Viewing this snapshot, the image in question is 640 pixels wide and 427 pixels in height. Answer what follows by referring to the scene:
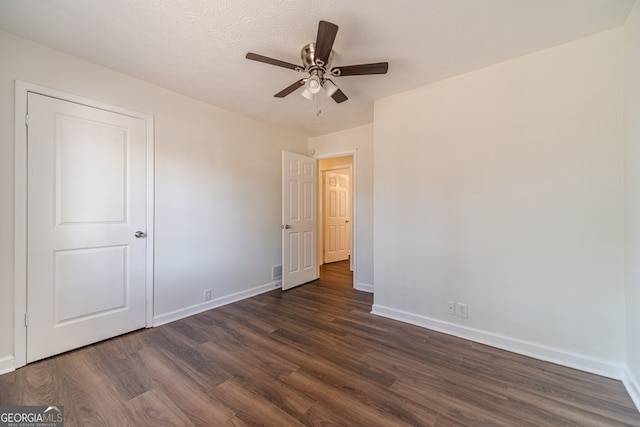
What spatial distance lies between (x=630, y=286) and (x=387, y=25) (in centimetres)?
239

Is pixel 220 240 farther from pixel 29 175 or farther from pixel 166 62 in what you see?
pixel 166 62

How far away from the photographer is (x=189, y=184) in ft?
9.43

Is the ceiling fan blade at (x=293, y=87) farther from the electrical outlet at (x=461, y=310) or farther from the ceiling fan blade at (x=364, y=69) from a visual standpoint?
the electrical outlet at (x=461, y=310)

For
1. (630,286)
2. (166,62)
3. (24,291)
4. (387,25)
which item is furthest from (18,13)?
(630,286)

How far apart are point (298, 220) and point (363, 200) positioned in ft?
3.50

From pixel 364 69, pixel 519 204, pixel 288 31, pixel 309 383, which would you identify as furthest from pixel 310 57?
pixel 309 383

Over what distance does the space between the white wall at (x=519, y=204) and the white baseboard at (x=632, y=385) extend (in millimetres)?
85

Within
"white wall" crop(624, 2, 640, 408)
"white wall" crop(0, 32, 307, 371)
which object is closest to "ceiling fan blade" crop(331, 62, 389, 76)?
"white wall" crop(624, 2, 640, 408)

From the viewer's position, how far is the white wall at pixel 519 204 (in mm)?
1800

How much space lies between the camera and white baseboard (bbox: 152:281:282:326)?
2.66m

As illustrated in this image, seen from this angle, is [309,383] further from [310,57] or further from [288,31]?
[288,31]

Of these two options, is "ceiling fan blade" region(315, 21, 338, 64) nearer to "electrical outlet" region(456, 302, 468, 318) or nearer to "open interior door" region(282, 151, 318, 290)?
"open interior door" region(282, 151, 318, 290)

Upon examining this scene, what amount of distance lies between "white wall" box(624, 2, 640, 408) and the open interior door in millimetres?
3286

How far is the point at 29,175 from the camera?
1908 millimetres
